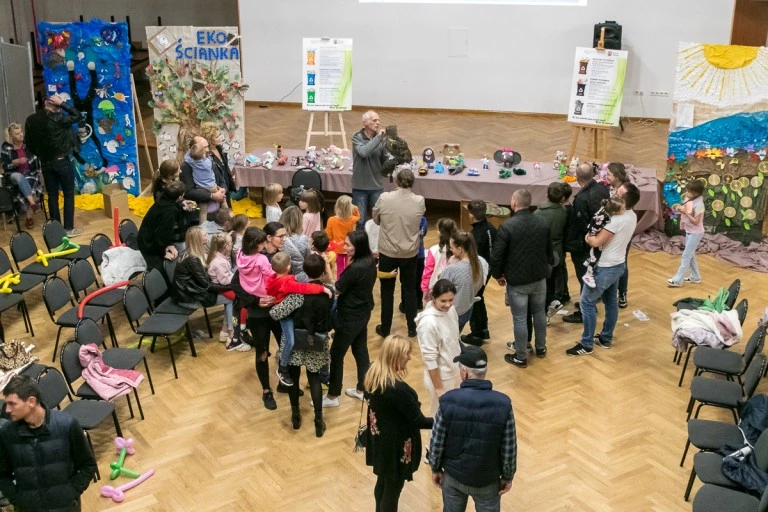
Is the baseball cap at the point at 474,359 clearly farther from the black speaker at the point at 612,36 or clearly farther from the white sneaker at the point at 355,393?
the black speaker at the point at 612,36

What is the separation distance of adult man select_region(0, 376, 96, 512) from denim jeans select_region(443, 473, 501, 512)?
1.96 meters

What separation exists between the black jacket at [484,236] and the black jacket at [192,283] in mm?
2253

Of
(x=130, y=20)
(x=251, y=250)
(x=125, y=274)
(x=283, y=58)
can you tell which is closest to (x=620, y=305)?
(x=251, y=250)

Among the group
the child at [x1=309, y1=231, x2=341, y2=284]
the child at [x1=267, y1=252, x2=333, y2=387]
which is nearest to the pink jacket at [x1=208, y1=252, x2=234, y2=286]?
the child at [x1=309, y1=231, x2=341, y2=284]

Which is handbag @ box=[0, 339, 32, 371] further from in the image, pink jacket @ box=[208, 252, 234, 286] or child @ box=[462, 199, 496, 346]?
child @ box=[462, 199, 496, 346]

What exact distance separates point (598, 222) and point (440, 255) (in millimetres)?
1419

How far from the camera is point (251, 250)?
265 inches

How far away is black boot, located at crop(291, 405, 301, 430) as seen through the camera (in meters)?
6.49

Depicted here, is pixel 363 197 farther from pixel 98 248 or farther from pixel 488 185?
pixel 98 248

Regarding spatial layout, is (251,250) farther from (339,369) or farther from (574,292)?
(574,292)

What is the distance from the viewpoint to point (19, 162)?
9.98 metres

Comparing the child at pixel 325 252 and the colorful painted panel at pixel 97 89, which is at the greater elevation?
the colorful painted panel at pixel 97 89

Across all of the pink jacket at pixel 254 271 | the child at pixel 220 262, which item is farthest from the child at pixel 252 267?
the child at pixel 220 262

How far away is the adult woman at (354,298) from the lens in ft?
20.2
